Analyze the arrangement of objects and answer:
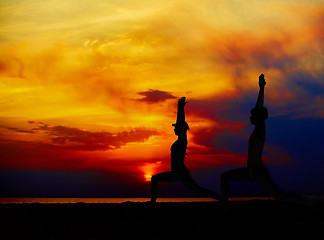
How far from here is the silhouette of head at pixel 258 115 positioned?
13.9 metres

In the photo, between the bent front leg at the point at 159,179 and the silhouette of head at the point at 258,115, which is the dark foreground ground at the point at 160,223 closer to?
the bent front leg at the point at 159,179

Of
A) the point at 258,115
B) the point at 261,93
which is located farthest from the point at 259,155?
the point at 261,93

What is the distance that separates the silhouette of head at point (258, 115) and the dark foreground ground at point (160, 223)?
2.68 m

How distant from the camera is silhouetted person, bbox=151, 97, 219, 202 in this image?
16391mm

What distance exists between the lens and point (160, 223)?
38.3ft

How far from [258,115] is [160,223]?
447cm

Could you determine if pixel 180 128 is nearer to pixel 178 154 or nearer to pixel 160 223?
pixel 178 154

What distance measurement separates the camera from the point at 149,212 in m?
13.8

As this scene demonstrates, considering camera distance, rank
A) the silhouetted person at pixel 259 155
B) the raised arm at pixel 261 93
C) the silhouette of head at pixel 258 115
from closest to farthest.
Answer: the silhouetted person at pixel 259 155, the silhouette of head at pixel 258 115, the raised arm at pixel 261 93

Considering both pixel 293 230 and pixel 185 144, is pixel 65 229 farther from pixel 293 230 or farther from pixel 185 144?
pixel 185 144

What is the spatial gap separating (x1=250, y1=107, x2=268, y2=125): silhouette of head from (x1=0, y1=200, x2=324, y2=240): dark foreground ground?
2683mm

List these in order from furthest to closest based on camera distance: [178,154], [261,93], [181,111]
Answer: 1. [181,111]
2. [178,154]
3. [261,93]

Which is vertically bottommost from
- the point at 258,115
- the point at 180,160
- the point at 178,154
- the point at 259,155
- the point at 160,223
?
the point at 160,223

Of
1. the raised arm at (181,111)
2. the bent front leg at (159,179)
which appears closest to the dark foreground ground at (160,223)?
the bent front leg at (159,179)
